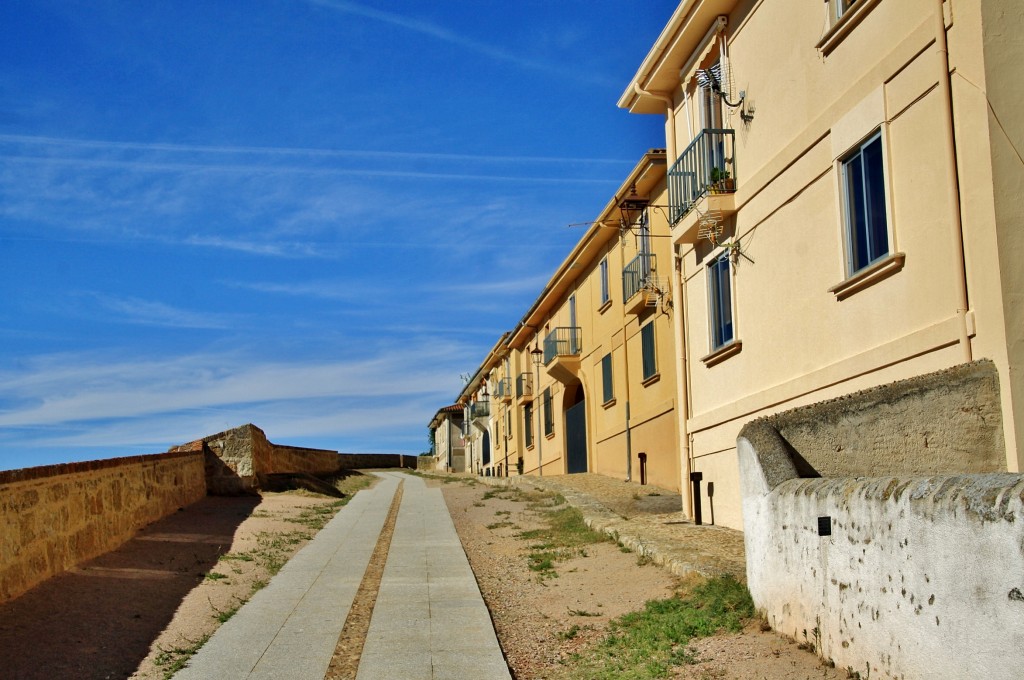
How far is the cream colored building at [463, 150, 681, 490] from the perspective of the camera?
69.6 ft

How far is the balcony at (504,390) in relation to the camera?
142ft

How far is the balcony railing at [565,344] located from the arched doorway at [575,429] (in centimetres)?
143

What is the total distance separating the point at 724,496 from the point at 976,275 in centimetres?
658

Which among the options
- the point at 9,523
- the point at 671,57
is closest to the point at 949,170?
the point at 671,57

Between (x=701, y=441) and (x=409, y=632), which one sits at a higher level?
(x=701, y=441)

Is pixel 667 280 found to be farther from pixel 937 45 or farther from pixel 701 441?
pixel 937 45

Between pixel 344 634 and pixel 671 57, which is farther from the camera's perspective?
pixel 671 57

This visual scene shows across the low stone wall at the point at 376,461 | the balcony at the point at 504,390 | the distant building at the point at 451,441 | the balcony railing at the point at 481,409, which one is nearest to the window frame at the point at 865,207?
the balcony at the point at 504,390

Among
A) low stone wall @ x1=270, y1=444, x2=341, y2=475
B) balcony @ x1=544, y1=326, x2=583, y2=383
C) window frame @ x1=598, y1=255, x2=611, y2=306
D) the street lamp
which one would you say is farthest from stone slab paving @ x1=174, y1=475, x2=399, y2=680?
the street lamp

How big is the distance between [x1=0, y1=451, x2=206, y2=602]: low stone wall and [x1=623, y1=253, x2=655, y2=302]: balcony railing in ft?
34.6

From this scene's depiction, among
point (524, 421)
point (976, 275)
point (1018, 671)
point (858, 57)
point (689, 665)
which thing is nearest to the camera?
point (1018, 671)

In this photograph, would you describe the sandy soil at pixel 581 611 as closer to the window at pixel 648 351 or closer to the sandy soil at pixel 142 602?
the sandy soil at pixel 142 602

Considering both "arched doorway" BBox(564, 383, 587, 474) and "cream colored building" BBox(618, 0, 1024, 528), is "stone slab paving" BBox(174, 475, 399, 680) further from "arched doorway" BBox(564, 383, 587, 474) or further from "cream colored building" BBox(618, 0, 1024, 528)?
"arched doorway" BBox(564, 383, 587, 474)

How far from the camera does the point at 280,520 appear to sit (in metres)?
18.4
